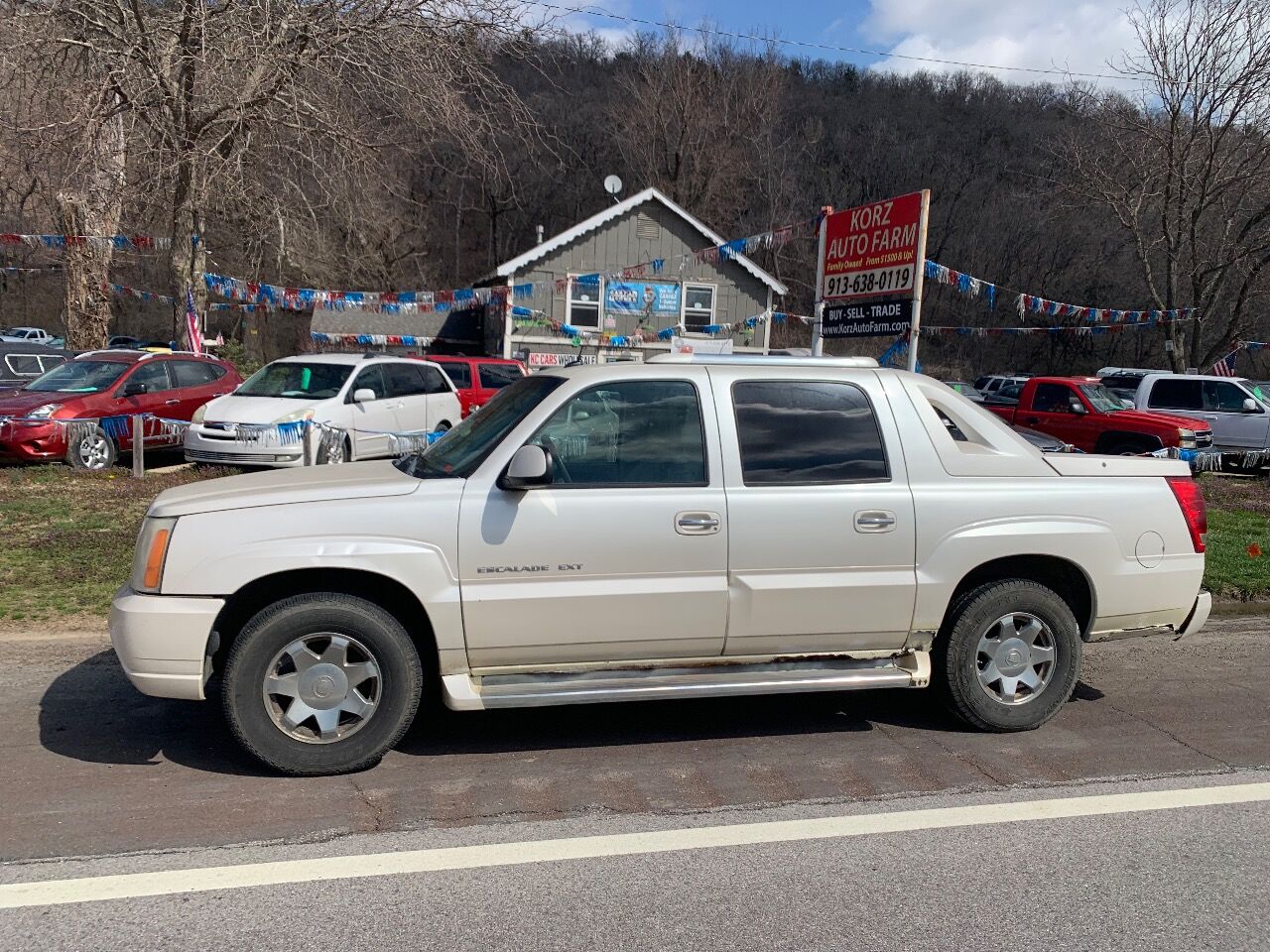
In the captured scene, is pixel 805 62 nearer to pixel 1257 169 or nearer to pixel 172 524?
pixel 1257 169

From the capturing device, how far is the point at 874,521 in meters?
4.81

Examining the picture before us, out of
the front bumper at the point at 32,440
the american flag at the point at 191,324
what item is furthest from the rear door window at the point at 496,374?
the front bumper at the point at 32,440

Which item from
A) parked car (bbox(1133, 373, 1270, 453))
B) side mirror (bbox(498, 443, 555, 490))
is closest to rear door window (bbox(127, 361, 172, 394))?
side mirror (bbox(498, 443, 555, 490))

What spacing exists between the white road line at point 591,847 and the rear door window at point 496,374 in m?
16.5

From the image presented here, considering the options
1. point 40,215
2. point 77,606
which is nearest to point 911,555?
point 77,606

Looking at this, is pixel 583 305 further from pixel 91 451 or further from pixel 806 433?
pixel 806 433

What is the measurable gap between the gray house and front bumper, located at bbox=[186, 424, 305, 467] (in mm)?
17990

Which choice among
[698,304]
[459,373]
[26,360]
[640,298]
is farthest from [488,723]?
[698,304]

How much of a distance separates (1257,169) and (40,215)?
27.8m

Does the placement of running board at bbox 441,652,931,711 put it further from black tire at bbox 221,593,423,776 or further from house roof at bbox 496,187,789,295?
house roof at bbox 496,187,789,295

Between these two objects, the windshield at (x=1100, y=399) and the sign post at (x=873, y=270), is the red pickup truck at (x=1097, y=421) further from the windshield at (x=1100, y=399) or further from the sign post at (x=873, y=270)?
the sign post at (x=873, y=270)

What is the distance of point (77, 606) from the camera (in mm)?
6898

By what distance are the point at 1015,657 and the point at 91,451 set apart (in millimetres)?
11709

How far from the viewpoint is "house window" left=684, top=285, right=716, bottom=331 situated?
3169 centimetres
